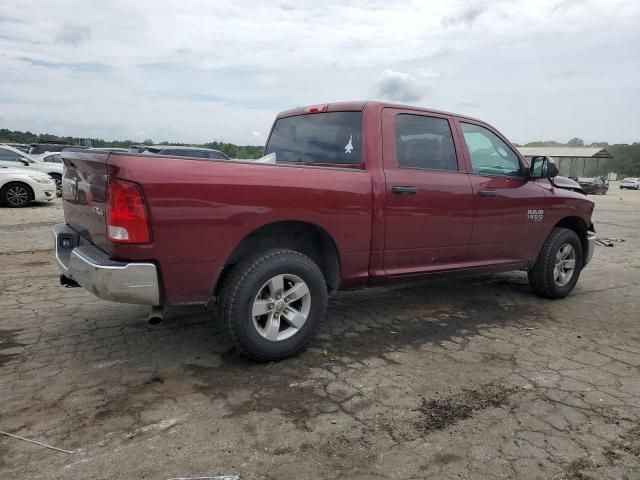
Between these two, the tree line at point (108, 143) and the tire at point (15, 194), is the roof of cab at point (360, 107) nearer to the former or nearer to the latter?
the tree line at point (108, 143)

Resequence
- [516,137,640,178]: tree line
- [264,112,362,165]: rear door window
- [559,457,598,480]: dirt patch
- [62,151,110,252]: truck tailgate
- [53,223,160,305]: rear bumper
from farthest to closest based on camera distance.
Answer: [516,137,640,178]: tree line → [264,112,362,165]: rear door window → [62,151,110,252]: truck tailgate → [53,223,160,305]: rear bumper → [559,457,598,480]: dirt patch

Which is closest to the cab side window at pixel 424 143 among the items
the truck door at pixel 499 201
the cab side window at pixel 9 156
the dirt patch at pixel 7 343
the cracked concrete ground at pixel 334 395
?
the truck door at pixel 499 201

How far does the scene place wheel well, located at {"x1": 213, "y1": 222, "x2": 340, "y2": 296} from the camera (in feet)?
11.5

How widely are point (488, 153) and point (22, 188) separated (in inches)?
493

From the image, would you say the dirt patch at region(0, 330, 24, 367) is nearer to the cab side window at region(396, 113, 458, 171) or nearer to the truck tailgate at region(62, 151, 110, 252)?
the truck tailgate at region(62, 151, 110, 252)

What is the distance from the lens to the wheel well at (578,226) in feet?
18.6

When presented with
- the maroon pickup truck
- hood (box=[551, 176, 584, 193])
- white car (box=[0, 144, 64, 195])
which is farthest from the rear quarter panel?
white car (box=[0, 144, 64, 195])

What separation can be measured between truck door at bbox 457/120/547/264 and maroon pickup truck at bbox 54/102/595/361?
2 centimetres

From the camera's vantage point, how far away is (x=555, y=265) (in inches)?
217

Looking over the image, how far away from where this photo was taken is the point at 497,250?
4.96 meters

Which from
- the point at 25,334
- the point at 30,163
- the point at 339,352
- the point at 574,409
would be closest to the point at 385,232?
the point at 339,352

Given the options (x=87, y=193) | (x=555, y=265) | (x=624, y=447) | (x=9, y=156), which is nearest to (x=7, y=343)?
(x=87, y=193)

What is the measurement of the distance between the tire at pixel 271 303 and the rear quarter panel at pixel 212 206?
0.18 meters

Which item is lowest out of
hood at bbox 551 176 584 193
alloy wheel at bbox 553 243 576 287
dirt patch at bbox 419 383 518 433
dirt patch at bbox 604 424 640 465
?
dirt patch at bbox 604 424 640 465
